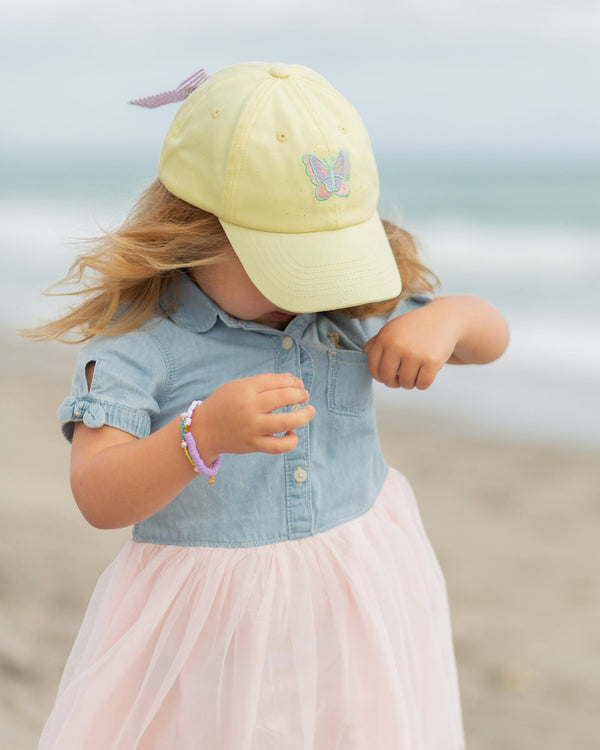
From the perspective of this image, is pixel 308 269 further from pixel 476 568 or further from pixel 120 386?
pixel 476 568

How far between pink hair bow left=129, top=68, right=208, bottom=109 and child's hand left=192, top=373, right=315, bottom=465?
0.52m

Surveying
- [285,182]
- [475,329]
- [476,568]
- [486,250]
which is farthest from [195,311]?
[486,250]

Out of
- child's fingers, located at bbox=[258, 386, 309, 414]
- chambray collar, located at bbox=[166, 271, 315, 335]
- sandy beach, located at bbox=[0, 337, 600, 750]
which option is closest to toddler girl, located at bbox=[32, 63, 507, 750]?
chambray collar, located at bbox=[166, 271, 315, 335]

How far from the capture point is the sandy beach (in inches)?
95.6

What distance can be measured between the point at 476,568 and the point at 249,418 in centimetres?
249

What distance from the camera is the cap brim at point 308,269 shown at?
119cm

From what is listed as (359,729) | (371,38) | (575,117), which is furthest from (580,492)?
(575,117)

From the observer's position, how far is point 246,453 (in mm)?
1147

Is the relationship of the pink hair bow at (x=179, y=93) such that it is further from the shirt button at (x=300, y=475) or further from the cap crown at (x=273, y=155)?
the shirt button at (x=300, y=475)

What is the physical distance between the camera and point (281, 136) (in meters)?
1.17

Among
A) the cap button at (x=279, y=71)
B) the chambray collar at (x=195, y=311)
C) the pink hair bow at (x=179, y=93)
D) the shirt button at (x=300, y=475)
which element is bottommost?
the shirt button at (x=300, y=475)

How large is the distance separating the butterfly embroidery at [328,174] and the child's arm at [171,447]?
0.90 feet

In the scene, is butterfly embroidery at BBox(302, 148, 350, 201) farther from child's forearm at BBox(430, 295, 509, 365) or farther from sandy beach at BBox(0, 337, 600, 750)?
sandy beach at BBox(0, 337, 600, 750)

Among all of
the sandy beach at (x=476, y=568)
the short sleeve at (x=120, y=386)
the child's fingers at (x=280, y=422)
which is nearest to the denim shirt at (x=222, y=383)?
the short sleeve at (x=120, y=386)
